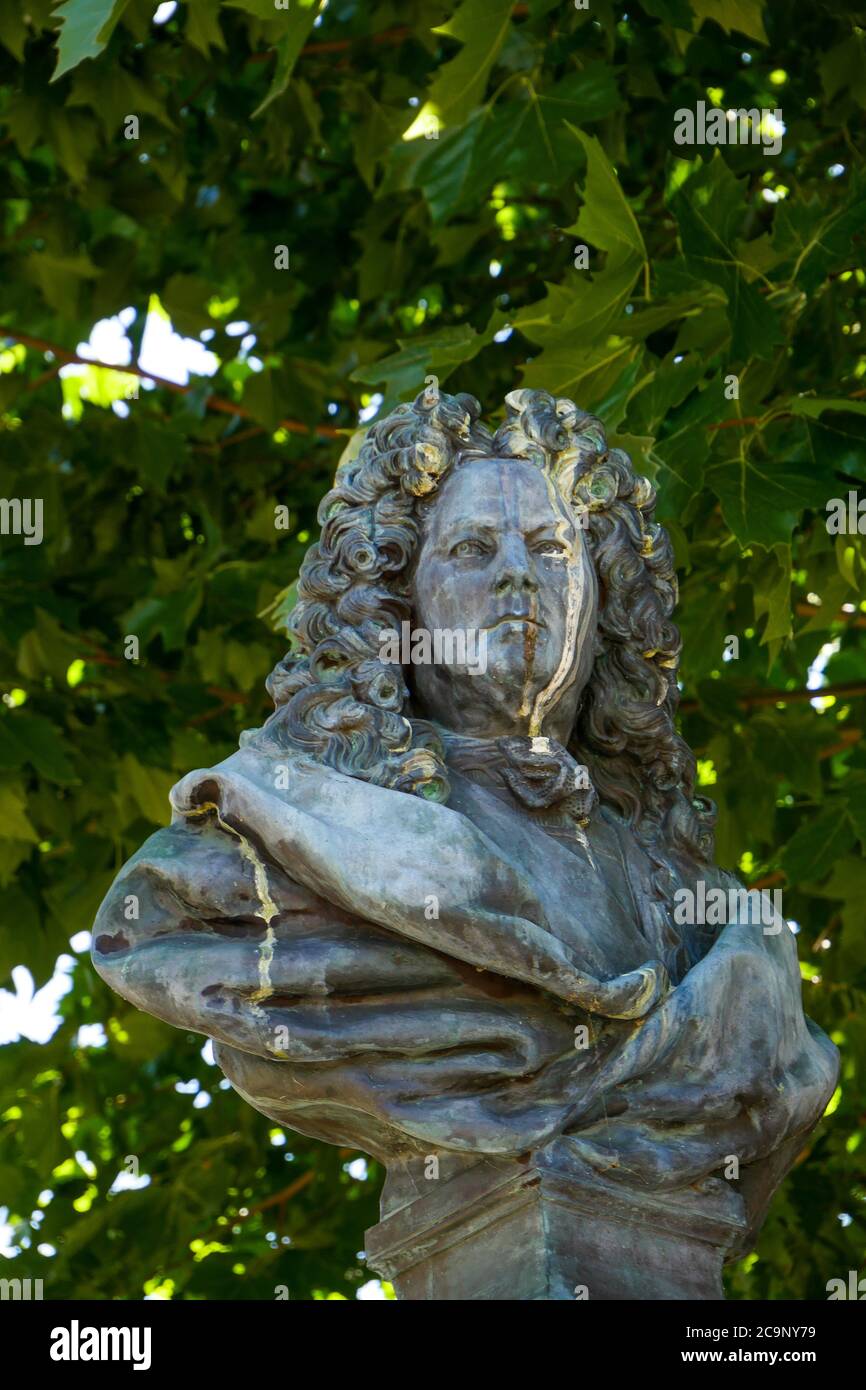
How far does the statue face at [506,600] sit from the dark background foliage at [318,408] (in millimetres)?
1240

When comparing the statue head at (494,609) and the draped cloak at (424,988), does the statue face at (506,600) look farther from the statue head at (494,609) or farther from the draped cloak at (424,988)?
the draped cloak at (424,988)

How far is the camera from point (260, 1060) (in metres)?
4.41

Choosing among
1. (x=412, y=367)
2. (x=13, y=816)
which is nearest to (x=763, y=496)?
(x=412, y=367)

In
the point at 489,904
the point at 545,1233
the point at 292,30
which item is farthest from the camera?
the point at 292,30

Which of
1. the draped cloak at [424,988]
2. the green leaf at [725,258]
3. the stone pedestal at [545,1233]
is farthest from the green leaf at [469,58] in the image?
the stone pedestal at [545,1233]

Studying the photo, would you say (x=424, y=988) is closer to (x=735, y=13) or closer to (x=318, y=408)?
(x=735, y=13)

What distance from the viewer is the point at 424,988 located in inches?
172

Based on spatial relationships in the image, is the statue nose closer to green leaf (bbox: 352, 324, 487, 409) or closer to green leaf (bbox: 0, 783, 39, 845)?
green leaf (bbox: 352, 324, 487, 409)

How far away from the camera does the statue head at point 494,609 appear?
466 cm

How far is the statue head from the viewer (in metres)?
4.66

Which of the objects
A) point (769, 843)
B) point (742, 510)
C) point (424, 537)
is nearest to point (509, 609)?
point (424, 537)

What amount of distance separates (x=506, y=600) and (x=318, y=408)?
3.97 m

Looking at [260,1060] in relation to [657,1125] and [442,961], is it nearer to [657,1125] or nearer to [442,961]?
[442,961]
